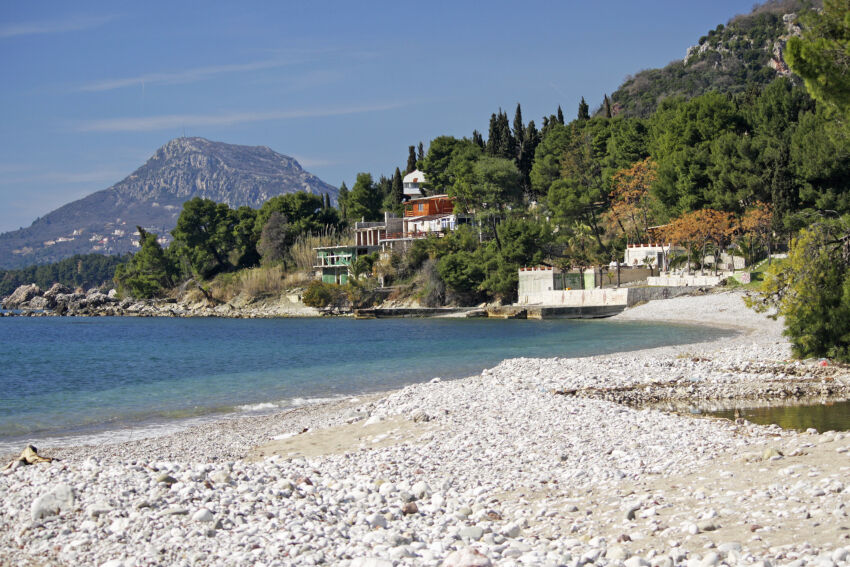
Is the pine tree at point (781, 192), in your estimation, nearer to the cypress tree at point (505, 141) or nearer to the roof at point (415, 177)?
the cypress tree at point (505, 141)

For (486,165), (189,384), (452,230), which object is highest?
(486,165)

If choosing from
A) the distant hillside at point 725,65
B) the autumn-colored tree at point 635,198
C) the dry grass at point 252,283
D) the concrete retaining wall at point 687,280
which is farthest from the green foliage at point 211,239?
the distant hillside at point 725,65

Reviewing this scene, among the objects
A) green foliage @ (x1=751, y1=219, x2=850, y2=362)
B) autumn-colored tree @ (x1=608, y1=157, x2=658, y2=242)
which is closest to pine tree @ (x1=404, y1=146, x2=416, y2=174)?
autumn-colored tree @ (x1=608, y1=157, x2=658, y2=242)

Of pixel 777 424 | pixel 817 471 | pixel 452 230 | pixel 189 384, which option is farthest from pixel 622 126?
pixel 817 471

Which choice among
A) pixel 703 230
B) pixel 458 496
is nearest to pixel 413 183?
pixel 703 230

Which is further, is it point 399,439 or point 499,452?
point 399,439

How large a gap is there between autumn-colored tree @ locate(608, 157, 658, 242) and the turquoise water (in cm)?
1414

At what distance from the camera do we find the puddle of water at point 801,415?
11588 mm

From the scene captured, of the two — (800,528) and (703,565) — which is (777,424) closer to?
(800,528)

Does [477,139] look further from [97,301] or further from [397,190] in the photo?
[97,301]

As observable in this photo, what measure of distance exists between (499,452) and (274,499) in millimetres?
3423

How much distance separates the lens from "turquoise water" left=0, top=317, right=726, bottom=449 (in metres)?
18.1

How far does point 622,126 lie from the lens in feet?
230

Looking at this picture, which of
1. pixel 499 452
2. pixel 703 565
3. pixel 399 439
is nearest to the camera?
pixel 703 565
